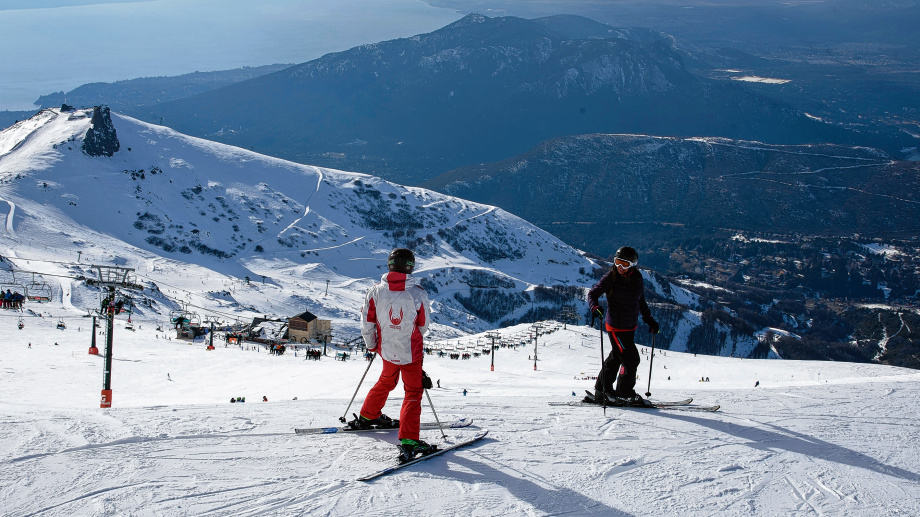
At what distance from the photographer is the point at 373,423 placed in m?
10.6

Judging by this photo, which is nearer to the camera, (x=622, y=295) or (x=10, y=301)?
(x=622, y=295)

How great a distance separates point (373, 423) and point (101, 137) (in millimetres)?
186453

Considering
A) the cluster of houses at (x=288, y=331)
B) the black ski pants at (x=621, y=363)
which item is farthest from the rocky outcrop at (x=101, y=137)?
the black ski pants at (x=621, y=363)

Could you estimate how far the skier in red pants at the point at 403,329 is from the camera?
930 centimetres

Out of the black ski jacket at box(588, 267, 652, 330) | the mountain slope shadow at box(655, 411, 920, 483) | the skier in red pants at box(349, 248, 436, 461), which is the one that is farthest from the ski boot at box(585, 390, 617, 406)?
the skier in red pants at box(349, 248, 436, 461)

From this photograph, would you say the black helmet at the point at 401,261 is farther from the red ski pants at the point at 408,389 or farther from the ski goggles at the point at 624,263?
the ski goggles at the point at 624,263

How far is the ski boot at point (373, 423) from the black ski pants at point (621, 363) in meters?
4.01

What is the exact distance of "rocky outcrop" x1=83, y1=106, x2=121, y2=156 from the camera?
169375mm

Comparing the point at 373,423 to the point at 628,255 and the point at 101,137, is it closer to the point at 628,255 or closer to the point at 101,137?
the point at 628,255

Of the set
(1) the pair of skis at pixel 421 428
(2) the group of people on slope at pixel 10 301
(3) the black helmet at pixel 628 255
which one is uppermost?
(3) the black helmet at pixel 628 255

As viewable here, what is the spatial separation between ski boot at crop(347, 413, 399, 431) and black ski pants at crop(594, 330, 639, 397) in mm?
4006

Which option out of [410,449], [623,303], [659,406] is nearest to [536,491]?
[410,449]

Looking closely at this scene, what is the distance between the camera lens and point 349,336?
90938 mm

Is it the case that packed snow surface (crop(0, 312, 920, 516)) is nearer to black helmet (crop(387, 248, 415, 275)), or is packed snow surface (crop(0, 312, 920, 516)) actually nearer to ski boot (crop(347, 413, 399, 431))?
ski boot (crop(347, 413, 399, 431))
